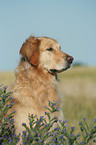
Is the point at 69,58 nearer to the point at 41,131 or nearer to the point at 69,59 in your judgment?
the point at 69,59

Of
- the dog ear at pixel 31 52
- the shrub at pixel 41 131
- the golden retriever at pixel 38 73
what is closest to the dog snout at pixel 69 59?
the golden retriever at pixel 38 73

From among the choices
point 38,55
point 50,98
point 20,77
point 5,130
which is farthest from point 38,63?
point 5,130

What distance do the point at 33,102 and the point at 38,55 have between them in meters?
0.87

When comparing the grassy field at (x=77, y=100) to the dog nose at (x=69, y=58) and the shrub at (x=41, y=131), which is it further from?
the shrub at (x=41, y=131)

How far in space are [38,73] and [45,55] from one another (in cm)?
37

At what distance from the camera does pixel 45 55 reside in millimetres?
4078

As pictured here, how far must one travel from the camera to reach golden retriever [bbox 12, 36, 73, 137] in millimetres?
3668

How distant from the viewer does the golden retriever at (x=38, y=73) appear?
3.67 m

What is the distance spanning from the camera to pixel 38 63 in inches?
156

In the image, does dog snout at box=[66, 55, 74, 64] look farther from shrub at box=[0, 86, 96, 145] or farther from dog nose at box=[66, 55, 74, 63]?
shrub at box=[0, 86, 96, 145]

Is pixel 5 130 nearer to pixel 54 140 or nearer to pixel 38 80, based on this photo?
pixel 54 140

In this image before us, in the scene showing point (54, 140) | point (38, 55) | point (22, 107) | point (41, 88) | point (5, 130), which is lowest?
point (54, 140)

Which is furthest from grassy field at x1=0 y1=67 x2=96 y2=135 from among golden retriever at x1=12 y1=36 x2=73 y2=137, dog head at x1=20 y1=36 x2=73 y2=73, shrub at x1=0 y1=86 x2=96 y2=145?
shrub at x1=0 y1=86 x2=96 y2=145

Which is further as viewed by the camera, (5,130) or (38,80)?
(38,80)
